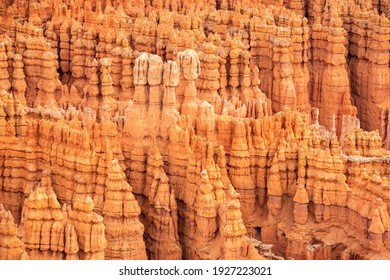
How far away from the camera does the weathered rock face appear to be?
3262cm

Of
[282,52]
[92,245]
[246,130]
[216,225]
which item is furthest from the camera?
[282,52]

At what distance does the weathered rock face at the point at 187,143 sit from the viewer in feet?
107

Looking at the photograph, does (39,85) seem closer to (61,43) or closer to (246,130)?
(61,43)

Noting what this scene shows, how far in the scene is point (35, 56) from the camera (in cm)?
4369

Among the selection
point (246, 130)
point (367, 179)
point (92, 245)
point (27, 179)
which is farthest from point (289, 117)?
point (92, 245)

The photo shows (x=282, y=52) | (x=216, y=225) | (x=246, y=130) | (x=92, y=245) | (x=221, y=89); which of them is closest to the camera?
(x=92, y=245)

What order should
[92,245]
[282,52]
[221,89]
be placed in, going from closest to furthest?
[92,245] < [221,89] < [282,52]

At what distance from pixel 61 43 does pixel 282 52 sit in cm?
620

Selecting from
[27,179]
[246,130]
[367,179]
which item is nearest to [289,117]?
[246,130]

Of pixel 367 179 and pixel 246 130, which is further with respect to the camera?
pixel 246 130

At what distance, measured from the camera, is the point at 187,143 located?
115 ft

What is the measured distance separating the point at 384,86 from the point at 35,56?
33.3 feet

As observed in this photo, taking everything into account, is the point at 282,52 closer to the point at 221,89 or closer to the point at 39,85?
the point at 221,89

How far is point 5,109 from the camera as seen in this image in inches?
1438
